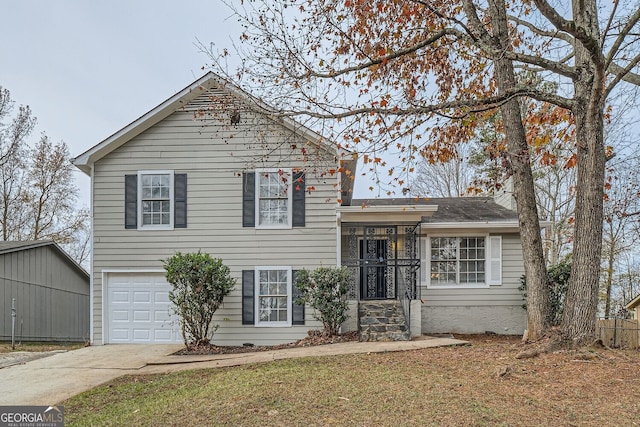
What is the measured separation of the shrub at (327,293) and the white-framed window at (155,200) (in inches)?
155

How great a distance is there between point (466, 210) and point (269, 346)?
23.5ft

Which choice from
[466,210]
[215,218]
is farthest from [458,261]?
[215,218]

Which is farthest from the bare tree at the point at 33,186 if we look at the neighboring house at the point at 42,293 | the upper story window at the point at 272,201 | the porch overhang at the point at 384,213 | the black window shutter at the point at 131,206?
the porch overhang at the point at 384,213

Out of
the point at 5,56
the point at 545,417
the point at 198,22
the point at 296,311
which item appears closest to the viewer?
the point at 545,417

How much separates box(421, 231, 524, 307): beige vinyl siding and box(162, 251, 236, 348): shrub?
577cm

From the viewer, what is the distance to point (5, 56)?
1911 cm

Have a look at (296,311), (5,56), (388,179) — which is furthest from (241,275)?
(5,56)

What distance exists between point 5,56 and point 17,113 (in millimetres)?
3203

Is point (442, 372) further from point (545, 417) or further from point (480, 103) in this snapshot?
point (480, 103)

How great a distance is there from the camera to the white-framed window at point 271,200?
10820 mm

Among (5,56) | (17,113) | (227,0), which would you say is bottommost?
(227,0)

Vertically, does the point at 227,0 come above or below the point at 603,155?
above

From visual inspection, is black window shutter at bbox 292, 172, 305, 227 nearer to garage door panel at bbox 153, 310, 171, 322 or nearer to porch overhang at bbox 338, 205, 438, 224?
porch overhang at bbox 338, 205, 438, 224

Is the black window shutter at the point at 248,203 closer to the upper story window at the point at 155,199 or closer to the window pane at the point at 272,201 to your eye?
the window pane at the point at 272,201
